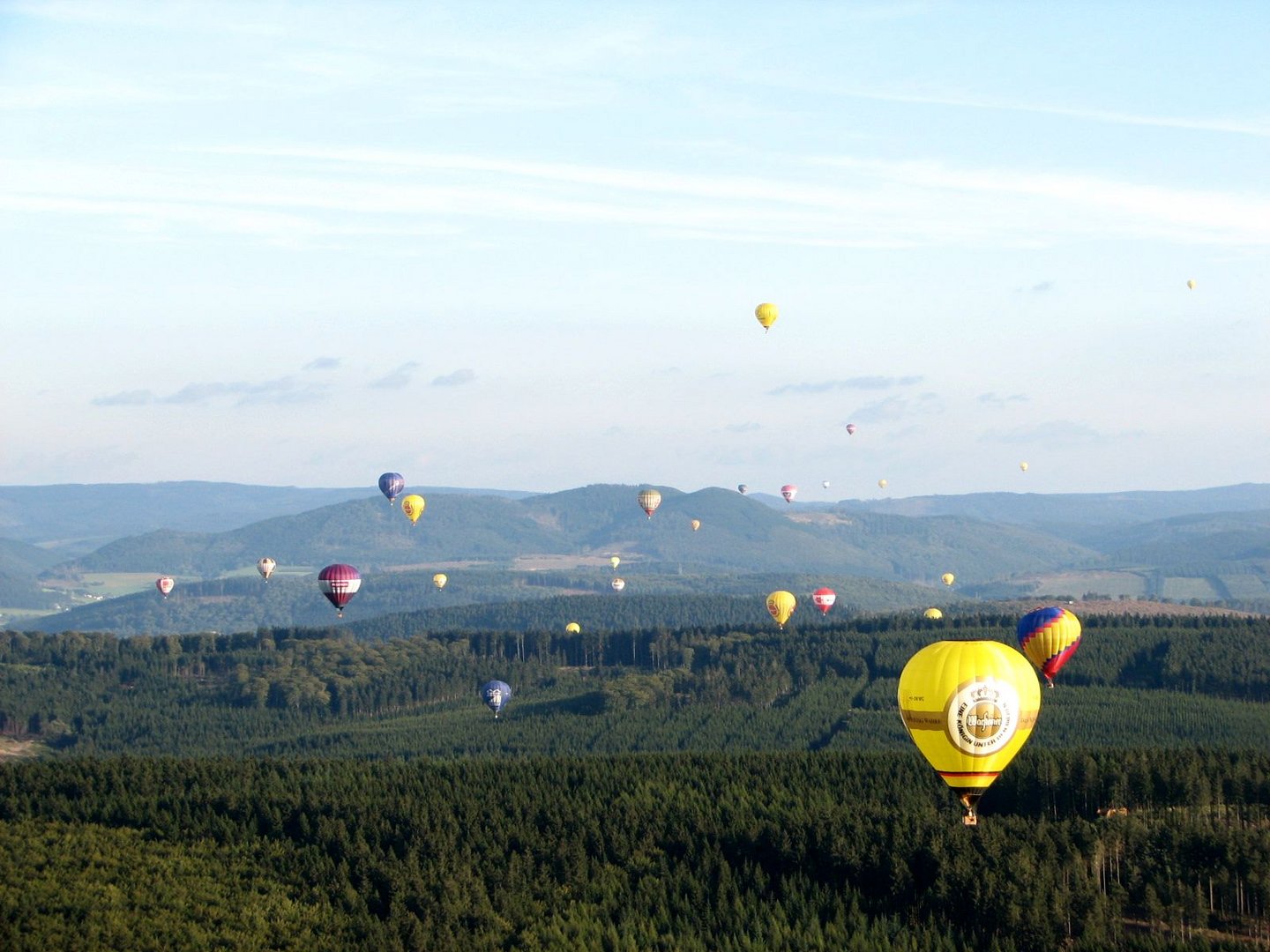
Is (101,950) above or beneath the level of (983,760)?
beneath

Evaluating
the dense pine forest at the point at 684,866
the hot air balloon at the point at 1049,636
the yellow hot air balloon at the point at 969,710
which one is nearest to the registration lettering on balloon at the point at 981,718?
the yellow hot air balloon at the point at 969,710

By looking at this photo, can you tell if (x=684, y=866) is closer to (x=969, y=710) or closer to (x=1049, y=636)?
(x=1049, y=636)

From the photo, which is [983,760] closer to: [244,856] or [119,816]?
[244,856]

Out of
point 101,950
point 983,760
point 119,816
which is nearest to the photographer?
point 983,760

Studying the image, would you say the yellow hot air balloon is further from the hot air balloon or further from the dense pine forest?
the hot air balloon

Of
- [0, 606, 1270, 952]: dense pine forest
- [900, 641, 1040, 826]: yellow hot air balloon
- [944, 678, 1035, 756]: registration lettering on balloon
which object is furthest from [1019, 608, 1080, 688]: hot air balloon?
[944, 678, 1035, 756]: registration lettering on balloon

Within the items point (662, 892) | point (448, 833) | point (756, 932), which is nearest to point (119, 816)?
point (448, 833)
